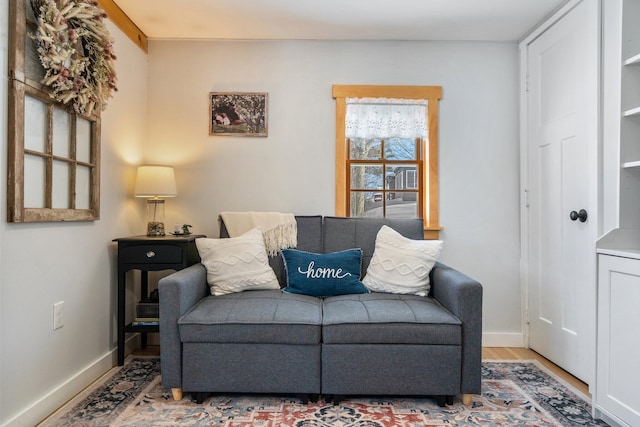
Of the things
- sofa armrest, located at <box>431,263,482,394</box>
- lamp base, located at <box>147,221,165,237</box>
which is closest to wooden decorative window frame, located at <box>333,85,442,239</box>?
sofa armrest, located at <box>431,263,482,394</box>

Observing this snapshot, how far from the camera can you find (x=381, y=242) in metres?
2.57

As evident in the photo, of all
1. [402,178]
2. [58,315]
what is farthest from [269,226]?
[58,315]

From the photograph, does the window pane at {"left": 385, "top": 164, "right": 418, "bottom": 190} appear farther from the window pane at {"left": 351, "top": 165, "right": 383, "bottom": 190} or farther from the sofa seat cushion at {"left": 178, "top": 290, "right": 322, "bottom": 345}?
the sofa seat cushion at {"left": 178, "top": 290, "right": 322, "bottom": 345}

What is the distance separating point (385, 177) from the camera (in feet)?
10.3

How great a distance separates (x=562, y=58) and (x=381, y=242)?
5.58 feet

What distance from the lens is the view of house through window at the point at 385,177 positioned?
313 centimetres

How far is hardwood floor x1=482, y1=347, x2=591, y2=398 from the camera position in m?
2.37

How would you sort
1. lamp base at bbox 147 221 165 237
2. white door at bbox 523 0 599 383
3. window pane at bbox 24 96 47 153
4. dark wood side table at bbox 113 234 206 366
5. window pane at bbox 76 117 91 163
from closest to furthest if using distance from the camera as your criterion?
1. window pane at bbox 24 96 47 153
2. window pane at bbox 76 117 91 163
3. white door at bbox 523 0 599 383
4. dark wood side table at bbox 113 234 206 366
5. lamp base at bbox 147 221 165 237

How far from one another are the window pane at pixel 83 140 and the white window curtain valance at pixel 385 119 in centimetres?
176

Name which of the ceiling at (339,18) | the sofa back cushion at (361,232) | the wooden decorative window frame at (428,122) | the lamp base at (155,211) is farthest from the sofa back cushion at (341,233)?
the ceiling at (339,18)

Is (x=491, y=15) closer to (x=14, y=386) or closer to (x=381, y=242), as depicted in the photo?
(x=381, y=242)

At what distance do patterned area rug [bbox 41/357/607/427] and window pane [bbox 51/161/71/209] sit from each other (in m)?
1.05

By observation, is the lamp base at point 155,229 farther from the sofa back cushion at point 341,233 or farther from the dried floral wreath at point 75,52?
the dried floral wreath at point 75,52

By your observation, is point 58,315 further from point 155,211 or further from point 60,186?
point 155,211
